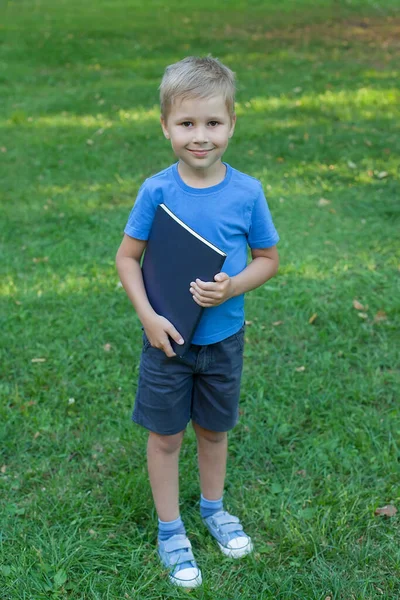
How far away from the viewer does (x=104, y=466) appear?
2.89 meters

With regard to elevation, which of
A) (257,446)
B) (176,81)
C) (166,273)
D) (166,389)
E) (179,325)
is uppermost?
(176,81)

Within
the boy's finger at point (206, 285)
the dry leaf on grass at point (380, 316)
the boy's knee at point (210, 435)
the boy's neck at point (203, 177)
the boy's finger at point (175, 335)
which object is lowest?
the dry leaf on grass at point (380, 316)

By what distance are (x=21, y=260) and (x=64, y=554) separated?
2.66 meters

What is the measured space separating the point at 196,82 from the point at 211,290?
1.89 feet

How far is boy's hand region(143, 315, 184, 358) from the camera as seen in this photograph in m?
2.05

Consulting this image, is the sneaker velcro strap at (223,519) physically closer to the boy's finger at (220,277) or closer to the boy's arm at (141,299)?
the boy's arm at (141,299)

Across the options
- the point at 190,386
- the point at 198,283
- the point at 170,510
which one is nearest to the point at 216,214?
the point at 198,283

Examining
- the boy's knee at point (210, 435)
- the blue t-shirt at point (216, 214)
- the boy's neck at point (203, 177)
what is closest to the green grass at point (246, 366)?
the boy's knee at point (210, 435)

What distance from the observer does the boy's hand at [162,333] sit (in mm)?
2055

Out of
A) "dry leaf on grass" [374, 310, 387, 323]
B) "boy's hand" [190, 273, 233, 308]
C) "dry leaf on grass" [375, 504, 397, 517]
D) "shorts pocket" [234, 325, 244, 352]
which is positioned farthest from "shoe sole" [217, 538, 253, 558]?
"dry leaf on grass" [374, 310, 387, 323]

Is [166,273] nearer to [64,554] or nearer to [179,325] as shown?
[179,325]

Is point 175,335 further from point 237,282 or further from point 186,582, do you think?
point 186,582

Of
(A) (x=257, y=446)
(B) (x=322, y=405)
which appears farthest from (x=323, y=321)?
(A) (x=257, y=446)

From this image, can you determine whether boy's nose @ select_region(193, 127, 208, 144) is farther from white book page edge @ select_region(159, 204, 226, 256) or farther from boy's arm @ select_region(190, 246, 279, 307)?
boy's arm @ select_region(190, 246, 279, 307)
